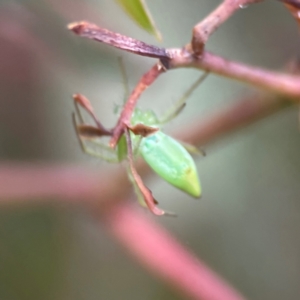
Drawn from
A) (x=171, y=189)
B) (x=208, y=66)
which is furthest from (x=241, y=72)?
(x=171, y=189)

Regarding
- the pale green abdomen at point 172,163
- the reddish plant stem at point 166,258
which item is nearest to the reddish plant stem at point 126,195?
the reddish plant stem at point 166,258

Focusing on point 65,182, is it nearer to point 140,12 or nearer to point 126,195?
point 126,195

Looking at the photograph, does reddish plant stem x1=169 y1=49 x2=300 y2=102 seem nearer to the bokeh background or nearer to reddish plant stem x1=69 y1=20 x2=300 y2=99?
reddish plant stem x1=69 y1=20 x2=300 y2=99

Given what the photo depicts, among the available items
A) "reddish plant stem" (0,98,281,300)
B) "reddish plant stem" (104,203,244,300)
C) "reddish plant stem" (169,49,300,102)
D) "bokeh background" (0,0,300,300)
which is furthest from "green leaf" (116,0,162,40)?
"bokeh background" (0,0,300,300)

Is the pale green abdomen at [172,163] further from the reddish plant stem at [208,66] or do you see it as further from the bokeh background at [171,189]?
the bokeh background at [171,189]

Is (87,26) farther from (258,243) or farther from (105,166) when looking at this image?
(258,243)

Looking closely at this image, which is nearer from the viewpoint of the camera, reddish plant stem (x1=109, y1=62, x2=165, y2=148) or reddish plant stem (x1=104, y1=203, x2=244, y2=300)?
reddish plant stem (x1=109, y1=62, x2=165, y2=148)
